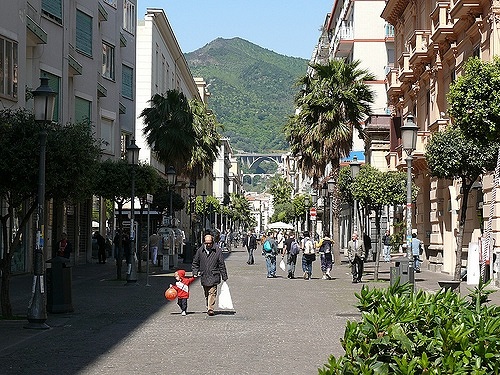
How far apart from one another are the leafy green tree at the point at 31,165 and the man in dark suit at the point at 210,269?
2846 mm

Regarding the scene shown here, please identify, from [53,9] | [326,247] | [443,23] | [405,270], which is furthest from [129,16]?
[405,270]

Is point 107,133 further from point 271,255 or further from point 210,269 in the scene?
point 210,269

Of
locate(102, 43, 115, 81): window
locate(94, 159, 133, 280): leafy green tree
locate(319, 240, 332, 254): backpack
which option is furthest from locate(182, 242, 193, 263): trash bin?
locate(319, 240, 332, 254): backpack

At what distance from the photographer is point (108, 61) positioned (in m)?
48.7

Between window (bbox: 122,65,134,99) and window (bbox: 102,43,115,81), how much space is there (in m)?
5.77

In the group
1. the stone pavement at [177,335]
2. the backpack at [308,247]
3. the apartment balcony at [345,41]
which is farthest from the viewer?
the apartment balcony at [345,41]

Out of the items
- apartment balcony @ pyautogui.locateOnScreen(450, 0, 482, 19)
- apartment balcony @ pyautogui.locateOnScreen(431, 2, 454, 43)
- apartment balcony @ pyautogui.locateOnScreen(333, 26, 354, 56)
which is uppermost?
apartment balcony @ pyautogui.locateOnScreen(333, 26, 354, 56)

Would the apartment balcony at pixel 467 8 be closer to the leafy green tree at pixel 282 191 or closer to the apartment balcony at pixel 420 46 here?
the apartment balcony at pixel 420 46

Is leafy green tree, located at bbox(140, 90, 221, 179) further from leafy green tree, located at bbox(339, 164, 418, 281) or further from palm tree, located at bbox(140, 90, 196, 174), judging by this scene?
leafy green tree, located at bbox(339, 164, 418, 281)

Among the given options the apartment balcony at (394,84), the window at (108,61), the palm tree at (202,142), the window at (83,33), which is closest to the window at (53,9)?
the window at (83,33)

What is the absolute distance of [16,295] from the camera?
25672 mm

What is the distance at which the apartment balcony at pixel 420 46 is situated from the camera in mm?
38688

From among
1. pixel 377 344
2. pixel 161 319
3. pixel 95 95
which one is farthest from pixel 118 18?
pixel 377 344

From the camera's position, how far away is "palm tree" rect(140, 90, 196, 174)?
53.0 meters
